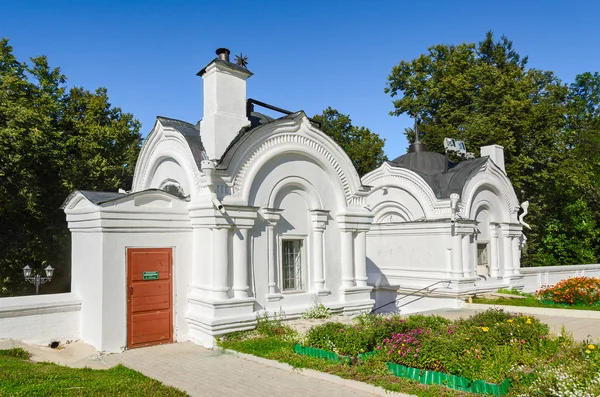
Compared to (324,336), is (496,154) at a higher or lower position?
higher

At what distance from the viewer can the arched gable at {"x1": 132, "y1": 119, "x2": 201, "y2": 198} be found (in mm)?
11148

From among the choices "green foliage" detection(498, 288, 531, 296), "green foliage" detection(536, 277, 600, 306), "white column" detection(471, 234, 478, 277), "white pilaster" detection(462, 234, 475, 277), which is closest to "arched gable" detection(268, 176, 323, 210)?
"white pilaster" detection(462, 234, 475, 277)

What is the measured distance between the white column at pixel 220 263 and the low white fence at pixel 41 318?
→ 283cm

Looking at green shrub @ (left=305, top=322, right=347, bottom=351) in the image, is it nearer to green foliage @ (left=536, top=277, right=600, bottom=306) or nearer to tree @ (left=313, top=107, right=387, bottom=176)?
green foliage @ (left=536, top=277, right=600, bottom=306)

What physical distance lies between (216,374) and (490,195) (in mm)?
13924

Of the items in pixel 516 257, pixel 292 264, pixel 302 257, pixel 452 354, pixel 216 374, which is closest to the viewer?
pixel 452 354

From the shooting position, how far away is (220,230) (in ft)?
33.8

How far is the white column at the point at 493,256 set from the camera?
18406 mm

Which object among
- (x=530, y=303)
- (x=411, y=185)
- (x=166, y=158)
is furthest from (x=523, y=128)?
(x=166, y=158)

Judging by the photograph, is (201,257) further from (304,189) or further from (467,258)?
(467,258)

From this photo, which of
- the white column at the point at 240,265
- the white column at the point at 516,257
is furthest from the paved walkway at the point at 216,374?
the white column at the point at 516,257

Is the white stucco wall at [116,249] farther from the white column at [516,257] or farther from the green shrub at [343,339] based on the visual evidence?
Result: the white column at [516,257]

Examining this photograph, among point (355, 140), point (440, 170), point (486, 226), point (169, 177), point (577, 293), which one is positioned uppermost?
point (355, 140)

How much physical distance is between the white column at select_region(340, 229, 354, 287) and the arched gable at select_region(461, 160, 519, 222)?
625cm
